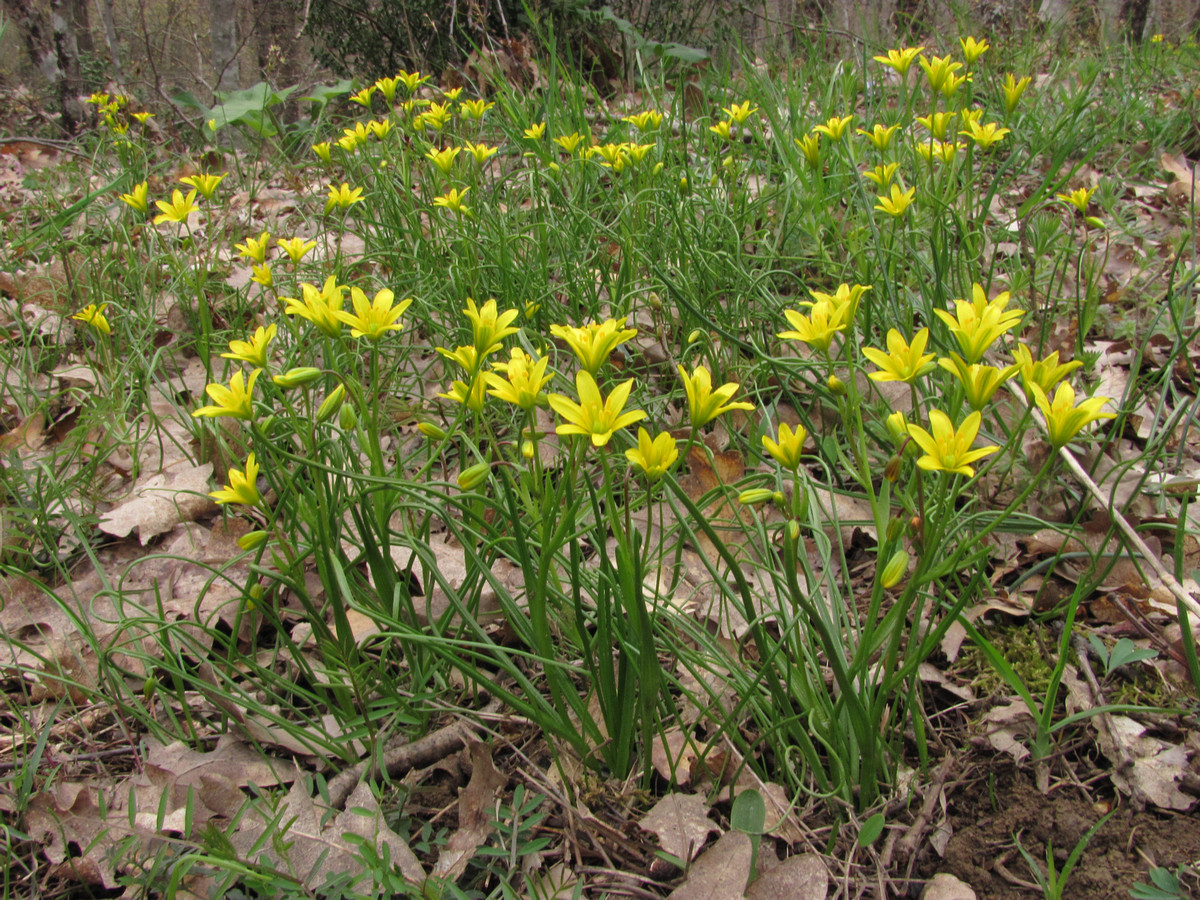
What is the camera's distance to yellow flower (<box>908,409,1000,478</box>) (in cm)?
92

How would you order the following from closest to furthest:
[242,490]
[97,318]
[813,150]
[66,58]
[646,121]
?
[242,490] → [813,150] → [97,318] → [646,121] → [66,58]

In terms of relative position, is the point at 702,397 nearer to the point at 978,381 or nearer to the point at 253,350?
the point at 978,381

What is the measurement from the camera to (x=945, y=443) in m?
0.95

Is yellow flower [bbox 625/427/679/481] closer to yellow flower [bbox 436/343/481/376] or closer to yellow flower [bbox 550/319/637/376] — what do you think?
yellow flower [bbox 550/319/637/376]

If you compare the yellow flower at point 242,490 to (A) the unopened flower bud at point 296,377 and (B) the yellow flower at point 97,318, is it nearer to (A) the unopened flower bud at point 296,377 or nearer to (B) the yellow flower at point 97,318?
(A) the unopened flower bud at point 296,377

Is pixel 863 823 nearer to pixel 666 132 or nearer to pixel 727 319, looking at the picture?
pixel 727 319

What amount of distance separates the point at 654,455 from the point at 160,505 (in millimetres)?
1717

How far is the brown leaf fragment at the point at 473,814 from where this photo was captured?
119 centimetres

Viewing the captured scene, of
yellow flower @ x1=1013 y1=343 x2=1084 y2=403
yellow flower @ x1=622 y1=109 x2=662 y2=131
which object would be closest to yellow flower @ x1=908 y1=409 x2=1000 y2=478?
yellow flower @ x1=1013 y1=343 x2=1084 y2=403

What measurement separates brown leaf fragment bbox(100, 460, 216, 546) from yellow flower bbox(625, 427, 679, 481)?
4.74 feet

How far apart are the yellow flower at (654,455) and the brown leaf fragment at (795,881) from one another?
2.09 feet

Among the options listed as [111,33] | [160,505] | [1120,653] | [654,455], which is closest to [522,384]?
[654,455]

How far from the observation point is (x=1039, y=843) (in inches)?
45.8

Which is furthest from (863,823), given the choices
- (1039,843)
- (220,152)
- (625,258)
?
(220,152)
